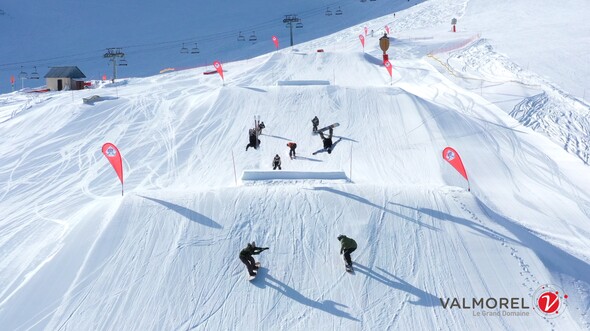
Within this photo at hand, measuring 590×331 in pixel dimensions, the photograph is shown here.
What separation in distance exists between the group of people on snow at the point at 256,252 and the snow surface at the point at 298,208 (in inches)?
13.1

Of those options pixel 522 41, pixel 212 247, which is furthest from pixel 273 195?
pixel 522 41

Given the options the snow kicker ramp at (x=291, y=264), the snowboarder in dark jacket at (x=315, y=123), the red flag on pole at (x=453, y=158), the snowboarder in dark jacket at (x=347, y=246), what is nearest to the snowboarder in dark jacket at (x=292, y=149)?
the snowboarder in dark jacket at (x=315, y=123)

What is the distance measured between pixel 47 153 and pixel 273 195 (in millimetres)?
13693

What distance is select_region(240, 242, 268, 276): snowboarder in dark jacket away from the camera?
34.7ft

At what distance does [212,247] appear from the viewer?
38.9 feet

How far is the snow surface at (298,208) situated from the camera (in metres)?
10.4

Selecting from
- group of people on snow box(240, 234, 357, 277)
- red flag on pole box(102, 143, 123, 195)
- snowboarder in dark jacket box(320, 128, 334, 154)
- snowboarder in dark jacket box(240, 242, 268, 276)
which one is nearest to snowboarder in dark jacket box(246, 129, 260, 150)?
snowboarder in dark jacket box(320, 128, 334, 154)

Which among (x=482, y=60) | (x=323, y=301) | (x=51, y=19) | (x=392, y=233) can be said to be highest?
(x=51, y=19)

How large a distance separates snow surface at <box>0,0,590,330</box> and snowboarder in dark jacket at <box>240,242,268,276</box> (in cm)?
38

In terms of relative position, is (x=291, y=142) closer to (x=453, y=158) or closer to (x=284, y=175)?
(x=284, y=175)

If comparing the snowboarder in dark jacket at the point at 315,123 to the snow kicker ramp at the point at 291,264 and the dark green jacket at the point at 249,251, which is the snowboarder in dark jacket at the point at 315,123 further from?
the dark green jacket at the point at 249,251

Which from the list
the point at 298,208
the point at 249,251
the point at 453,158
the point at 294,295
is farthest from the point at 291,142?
the point at 294,295

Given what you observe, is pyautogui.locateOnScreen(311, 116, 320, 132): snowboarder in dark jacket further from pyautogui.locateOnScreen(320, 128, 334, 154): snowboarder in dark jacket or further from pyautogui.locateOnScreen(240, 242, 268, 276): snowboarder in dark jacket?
pyautogui.locateOnScreen(240, 242, 268, 276): snowboarder in dark jacket

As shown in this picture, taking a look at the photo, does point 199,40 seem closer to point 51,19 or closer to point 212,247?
point 51,19
